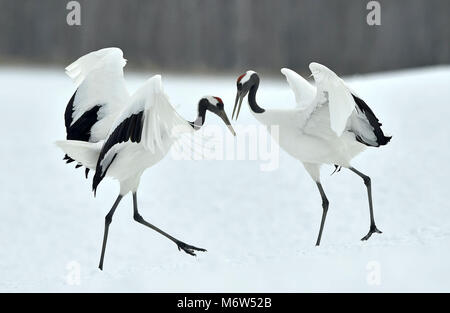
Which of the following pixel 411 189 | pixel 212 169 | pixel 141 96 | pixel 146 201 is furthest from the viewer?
pixel 212 169

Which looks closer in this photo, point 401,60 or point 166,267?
point 166,267

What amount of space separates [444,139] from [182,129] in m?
2.44

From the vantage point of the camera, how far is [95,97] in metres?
3.33

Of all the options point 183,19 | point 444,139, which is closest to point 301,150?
point 444,139

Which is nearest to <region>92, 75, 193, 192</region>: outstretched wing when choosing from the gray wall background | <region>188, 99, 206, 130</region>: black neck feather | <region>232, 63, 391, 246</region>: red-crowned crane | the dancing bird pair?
the dancing bird pair

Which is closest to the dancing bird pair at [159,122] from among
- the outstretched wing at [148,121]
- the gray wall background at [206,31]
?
the outstretched wing at [148,121]

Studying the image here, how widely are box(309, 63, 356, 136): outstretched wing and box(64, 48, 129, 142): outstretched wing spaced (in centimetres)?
96

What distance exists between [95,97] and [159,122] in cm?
65

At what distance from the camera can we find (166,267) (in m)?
3.18

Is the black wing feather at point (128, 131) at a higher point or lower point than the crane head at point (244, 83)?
lower

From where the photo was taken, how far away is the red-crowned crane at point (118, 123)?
2.75 m

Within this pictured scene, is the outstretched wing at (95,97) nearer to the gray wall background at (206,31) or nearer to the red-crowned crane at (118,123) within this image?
the red-crowned crane at (118,123)

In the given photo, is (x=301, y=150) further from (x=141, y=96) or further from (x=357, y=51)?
(x=357, y=51)

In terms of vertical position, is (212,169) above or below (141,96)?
below
